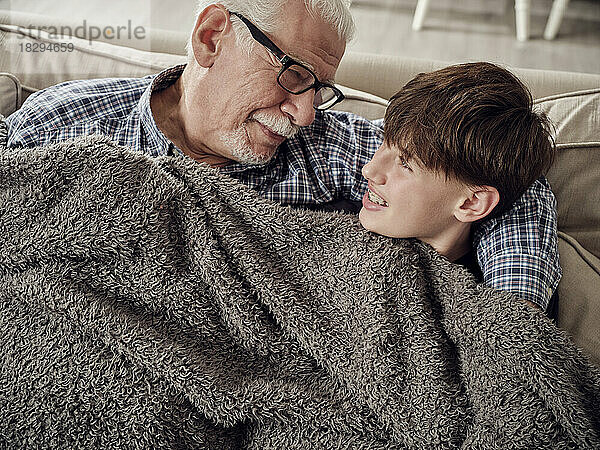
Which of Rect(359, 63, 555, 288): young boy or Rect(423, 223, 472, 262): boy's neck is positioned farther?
Rect(423, 223, 472, 262): boy's neck

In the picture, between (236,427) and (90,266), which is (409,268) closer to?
(236,427)

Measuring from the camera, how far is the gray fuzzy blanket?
0.98m

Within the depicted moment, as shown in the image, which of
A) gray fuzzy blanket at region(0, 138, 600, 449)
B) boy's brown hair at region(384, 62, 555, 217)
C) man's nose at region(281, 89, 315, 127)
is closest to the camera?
gray fuzzy blanket at region(0, 138, 600, 449)

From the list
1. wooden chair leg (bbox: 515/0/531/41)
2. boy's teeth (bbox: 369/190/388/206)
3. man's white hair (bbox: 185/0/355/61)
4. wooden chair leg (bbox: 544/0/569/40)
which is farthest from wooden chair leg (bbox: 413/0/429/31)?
boy's teeth (bbox: 369/190/388/206)

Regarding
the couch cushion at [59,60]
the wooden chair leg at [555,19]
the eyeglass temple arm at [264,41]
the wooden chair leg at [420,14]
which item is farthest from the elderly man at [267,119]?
the wooden chair leg at [555,19]

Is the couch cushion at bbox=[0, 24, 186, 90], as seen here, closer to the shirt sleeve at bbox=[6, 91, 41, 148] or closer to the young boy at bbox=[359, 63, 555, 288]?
the shirt sleeve at bbox=[6, 91, 41, 148]

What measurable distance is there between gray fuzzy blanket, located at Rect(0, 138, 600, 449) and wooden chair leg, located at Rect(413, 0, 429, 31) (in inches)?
107

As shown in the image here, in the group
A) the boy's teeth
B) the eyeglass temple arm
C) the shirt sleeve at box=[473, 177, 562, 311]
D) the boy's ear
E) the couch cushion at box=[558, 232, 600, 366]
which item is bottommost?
the couch cushion at box=[558, 232, 600, 366]

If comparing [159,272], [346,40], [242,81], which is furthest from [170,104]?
[159,272]

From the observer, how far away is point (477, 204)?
1157 millimetres

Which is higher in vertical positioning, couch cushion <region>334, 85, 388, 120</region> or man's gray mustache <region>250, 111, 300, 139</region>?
man's gray mustache <region>250, 111, 300, 139</region>

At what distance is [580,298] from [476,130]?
0.45 metres

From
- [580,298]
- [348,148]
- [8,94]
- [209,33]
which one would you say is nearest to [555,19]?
[348,148]

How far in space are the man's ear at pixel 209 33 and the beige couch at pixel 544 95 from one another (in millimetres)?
407
